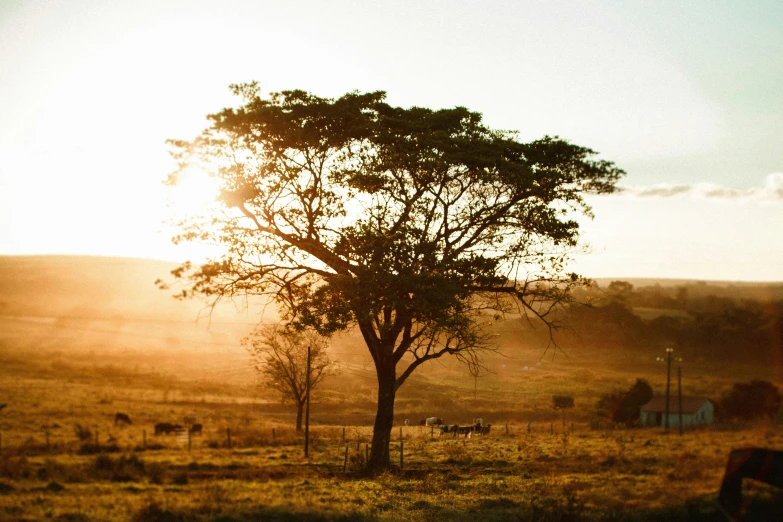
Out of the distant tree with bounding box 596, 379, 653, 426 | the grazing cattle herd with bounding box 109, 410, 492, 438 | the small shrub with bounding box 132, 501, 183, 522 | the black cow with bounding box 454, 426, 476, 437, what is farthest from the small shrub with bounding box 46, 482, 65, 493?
the distant tree with bounding box 596, 379, 653, 426

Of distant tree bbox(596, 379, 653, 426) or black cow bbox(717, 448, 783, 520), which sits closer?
black cow bbox(717, 448, 783, 520)

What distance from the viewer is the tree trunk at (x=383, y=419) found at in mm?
23328

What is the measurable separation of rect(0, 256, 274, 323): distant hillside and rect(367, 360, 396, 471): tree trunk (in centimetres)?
4603

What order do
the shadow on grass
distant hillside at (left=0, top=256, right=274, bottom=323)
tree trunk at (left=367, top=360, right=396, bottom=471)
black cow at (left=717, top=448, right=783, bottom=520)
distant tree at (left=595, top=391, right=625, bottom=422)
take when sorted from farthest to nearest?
distant hillside at (left=0, top=256, right=274, bottom=323), distant tree at (left=595, top=391, right=625, bottom=422), tree trunk at (left=367, top=360, right=396, bottom=471), the shadow on grass, black cow at (left=717, top=448, right=783, bottom=520)

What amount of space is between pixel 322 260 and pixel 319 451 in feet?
48.9

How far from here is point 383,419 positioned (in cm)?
2336

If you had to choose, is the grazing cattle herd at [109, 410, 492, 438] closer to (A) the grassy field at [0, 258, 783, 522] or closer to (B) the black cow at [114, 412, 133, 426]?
(B) the black cow at [114, 412, 133, 426]

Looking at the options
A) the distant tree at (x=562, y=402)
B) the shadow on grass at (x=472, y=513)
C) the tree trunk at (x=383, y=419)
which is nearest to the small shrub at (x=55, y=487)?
the shadow on grass at (x=472, y=513)

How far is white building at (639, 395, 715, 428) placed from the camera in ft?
214

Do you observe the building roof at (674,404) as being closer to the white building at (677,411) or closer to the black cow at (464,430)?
the white building at (677,411)

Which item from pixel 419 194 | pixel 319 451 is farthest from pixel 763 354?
pixel 419 194

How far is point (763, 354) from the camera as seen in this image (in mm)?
90500

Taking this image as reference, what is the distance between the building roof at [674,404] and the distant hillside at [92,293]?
A: 146 ft

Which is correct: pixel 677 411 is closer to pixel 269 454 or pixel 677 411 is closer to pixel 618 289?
pixel 618 289
